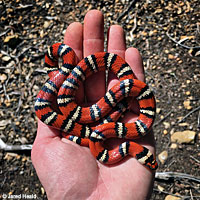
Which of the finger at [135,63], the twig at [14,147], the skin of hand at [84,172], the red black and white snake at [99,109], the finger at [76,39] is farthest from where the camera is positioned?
the twig at [14,147]

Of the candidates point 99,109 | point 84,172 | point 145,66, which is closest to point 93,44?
point 99,109

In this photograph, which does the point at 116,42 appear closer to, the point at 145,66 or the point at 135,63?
the point at 135,63

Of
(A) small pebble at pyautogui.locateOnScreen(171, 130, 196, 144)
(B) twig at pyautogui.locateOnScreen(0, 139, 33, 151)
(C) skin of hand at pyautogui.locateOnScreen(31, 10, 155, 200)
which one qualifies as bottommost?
(B) twig at pyautogui.locateOnScreen(0, 139, 33, 151)

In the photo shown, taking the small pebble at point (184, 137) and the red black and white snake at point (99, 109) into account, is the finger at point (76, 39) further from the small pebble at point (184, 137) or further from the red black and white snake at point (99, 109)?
→ the small pebble at point (184, 137)

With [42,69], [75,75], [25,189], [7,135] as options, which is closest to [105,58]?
[75,75]

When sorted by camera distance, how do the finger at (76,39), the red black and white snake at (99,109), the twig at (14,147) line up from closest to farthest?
the red black and white snake at (99,109), the finger at (76,39), the twig at (14,147)

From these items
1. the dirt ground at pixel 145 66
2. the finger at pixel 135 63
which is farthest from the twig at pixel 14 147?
the finger at pixel 135 63

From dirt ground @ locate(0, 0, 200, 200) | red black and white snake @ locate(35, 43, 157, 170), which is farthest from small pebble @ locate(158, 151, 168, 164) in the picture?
red black and white snake @ locate(35, 43, 157, 170)

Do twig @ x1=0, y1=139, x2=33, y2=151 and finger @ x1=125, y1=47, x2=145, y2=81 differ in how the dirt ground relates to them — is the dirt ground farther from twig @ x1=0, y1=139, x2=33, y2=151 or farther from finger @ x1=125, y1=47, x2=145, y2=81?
finger @ x1=125, y1=47, x2=145, y2=81
